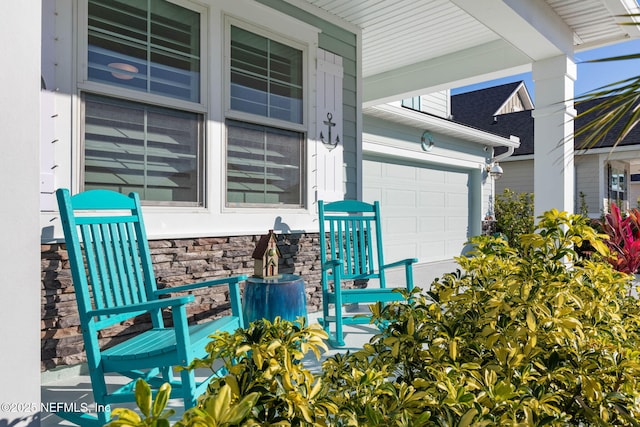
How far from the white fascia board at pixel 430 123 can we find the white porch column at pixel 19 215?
191 inches

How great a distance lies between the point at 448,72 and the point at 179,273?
3.72 m

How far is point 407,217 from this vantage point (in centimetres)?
650

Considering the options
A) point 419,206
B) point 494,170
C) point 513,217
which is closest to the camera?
point 419,206

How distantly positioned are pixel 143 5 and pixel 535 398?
116 inches

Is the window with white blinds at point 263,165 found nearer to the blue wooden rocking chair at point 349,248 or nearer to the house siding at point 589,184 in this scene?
the blue wooden rocking chair at point 349,248

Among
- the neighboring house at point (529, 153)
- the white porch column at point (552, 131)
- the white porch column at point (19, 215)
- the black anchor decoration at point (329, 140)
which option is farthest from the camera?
the neighboring house at point (529, 153)

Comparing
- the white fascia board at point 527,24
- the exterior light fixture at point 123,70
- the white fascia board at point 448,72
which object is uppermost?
Result: the white fascia board at point 448,72

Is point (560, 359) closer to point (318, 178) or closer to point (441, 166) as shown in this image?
point (318, 178)

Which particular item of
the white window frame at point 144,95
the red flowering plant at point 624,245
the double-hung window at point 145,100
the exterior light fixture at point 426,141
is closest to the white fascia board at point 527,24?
the red flowering plant at point 624,245

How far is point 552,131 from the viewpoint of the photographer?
3.63 m

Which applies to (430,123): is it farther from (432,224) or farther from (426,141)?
(432,224)

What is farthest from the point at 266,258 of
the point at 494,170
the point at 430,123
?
the point at 494,170

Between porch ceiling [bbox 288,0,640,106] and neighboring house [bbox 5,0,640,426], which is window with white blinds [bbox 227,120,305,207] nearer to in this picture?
neighboring house [bbox 5,0,640,426]

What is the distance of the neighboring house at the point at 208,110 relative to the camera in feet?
3.56
